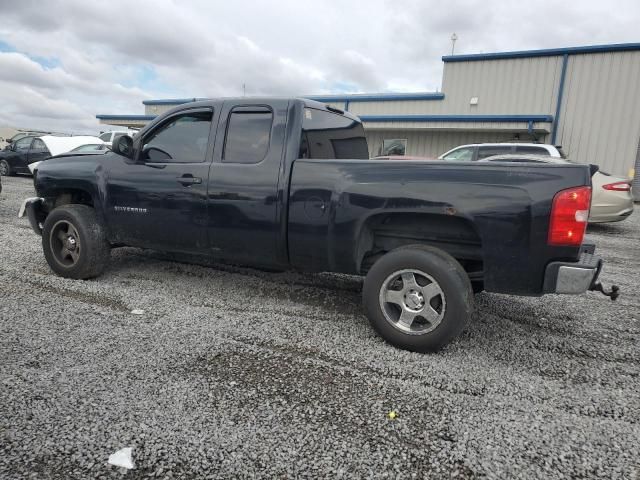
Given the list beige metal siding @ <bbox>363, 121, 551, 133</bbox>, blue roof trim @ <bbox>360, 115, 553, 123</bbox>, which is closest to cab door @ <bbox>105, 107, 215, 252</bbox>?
blue roof trim @ <bbox>360, 115, 553, 123</bbox>

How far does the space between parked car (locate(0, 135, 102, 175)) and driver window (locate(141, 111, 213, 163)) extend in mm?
12055

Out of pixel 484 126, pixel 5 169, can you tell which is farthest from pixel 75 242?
pixel 484 126

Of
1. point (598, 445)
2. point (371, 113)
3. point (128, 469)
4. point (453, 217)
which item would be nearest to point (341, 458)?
point (128, 469)

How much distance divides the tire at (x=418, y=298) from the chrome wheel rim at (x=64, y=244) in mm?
3232

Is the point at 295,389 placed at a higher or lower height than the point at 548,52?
lower

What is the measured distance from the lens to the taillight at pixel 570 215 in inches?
104

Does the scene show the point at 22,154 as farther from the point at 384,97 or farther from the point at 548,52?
the point at 548,52

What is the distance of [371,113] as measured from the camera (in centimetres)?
2005

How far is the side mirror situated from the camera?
420cm

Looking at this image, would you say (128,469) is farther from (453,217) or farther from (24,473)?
(453,217)

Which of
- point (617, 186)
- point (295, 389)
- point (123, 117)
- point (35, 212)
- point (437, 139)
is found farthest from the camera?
point (123, 117)

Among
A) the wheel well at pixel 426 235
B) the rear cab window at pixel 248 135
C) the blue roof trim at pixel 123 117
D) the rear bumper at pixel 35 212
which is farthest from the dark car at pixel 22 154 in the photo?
the wheel well at pixel 426 235

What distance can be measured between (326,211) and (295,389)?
1370mm

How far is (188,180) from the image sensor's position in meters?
3.90
